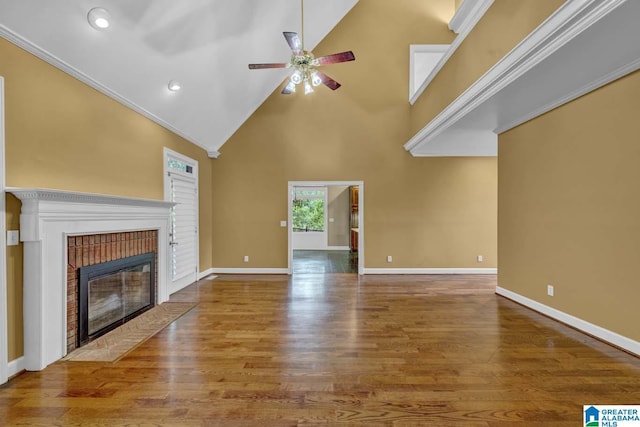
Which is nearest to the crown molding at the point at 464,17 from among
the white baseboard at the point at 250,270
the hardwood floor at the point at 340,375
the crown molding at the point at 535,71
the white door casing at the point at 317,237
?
the crown molding at the point at 535,71

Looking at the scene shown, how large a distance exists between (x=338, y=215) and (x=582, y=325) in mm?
8576

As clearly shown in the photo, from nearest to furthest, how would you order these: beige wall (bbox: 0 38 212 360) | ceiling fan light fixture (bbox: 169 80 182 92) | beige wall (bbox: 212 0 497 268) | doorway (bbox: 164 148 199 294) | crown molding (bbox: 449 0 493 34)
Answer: beige wall (bbox: 0 38 212 360)
crown molding (bbox: 449 0 493 34)
ceiling fan light fixture (bbox: 169 80 182 92)
doorway (bbox: 164 148 199 294)
beige wall (bbox: 212 0 497 268)

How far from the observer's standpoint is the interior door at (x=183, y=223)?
Result: 5.13 meters

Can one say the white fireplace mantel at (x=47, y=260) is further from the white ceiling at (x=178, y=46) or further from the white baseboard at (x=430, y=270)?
the white baseboard at (x=430, y=270)

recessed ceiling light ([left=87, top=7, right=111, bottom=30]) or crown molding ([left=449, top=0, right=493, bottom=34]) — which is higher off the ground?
crown molding ([left=449, top=0, right=493, bottom=34])

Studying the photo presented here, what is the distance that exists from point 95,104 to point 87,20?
897mm

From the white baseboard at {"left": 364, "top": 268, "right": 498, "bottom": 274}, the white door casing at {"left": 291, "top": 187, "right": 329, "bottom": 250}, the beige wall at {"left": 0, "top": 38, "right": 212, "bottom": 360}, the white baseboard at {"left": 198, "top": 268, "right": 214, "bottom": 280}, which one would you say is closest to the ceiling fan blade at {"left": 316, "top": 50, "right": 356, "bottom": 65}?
the beige wall at {"left": 0, "top": 38, "right": 212, "bottom": 360}

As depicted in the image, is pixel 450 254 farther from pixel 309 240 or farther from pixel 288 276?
pixel 309 240

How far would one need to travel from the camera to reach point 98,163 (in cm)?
344

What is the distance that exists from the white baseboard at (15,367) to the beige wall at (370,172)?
169 inches

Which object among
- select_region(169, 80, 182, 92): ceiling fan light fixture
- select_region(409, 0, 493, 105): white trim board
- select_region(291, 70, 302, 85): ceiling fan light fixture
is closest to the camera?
select_region(409, 0, 493, 105): white trim board

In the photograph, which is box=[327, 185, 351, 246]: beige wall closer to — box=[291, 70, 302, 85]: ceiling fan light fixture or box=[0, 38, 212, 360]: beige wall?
box=[0, 38, 212, 360]: beige wall

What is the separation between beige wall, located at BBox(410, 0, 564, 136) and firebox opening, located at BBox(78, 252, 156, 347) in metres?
4.52

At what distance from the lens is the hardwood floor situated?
2023 mm
